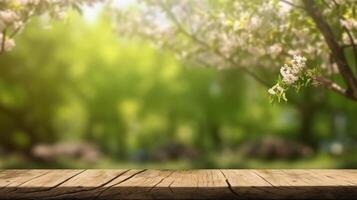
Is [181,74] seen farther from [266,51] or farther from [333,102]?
[266,51]

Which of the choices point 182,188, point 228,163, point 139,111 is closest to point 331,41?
point 182,188

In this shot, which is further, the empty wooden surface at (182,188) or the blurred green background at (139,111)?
the blurred green background at (139,111)

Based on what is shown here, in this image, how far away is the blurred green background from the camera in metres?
35.0

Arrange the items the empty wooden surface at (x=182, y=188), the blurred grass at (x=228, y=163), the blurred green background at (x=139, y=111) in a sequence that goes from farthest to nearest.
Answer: the blurred green background at (x=139, y=111)
the blurred grass at (x=228, y=163)
the empty wooden surface at (x=182, y=188)

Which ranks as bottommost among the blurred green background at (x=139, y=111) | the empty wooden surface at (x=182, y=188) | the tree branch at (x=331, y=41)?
the empty wooden surface at (x=182, y=188)

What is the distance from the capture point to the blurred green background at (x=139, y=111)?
35.0 metres

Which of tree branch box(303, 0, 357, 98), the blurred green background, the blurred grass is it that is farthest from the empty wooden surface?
the blurred green background

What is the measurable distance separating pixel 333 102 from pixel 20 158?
62.2 feet

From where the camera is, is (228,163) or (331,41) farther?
(228,163)

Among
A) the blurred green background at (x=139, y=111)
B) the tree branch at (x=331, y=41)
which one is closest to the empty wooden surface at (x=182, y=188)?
the tree branch at (x=331, y=41)

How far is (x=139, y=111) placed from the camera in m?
41.6

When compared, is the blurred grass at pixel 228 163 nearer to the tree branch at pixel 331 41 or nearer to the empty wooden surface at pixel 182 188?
the tree branch at pixel 331 41

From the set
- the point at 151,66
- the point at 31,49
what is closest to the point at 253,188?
the point at 31,49

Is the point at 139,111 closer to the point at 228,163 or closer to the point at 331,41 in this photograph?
the point at 228,163
